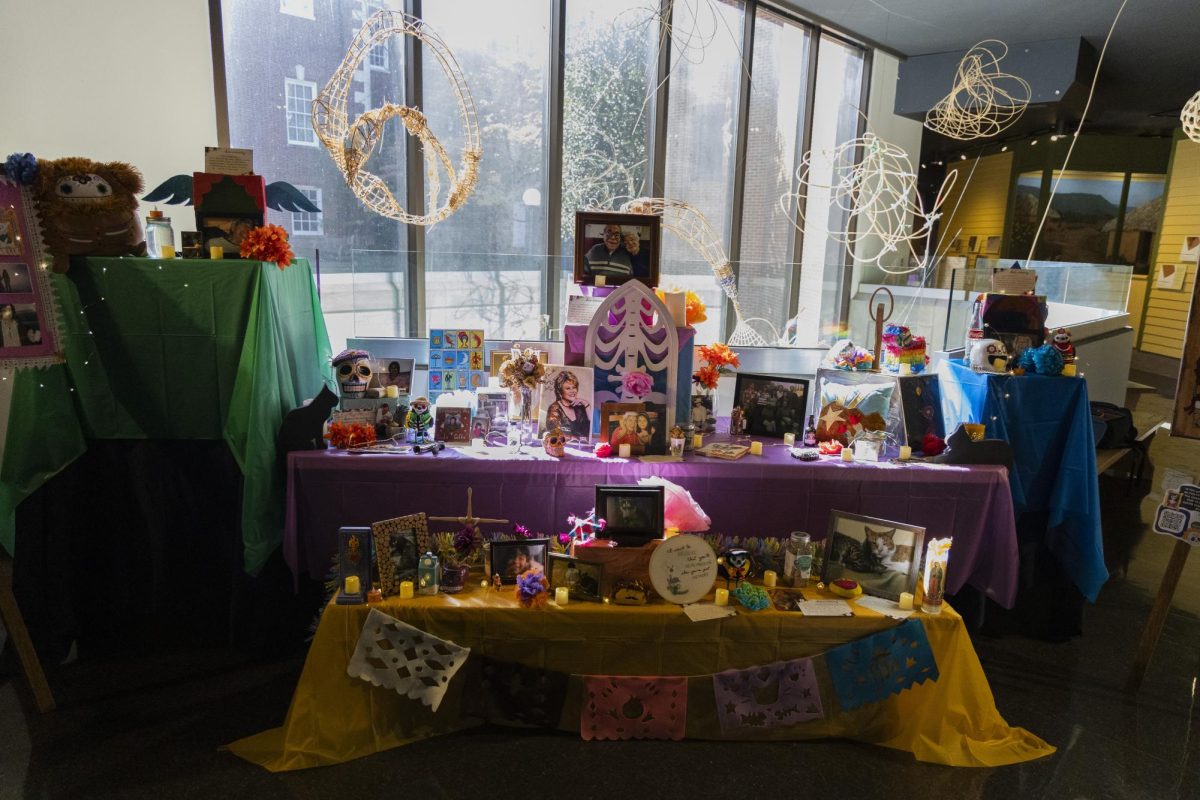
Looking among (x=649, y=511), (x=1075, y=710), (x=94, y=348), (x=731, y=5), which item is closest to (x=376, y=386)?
(x=94, y=348)

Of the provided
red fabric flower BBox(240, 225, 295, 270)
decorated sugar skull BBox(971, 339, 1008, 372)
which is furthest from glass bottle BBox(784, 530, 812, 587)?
red fabric flower BBox(240, 225, 295, 270)

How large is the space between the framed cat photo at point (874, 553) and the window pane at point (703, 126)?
2.91 metres

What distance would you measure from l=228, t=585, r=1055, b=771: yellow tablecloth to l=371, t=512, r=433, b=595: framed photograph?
0.09 m

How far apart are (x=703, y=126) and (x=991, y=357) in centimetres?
345

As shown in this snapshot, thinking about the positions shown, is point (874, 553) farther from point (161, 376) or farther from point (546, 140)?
point (546, 140)

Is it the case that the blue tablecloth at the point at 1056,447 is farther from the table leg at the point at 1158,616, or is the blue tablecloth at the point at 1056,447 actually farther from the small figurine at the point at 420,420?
the small figurine at the point at 420,420

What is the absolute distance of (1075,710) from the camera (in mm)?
2852

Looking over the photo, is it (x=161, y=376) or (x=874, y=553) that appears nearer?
(x=874, y=553)

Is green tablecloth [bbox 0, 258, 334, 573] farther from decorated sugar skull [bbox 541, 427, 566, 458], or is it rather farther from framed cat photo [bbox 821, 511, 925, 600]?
framed cat photo [bbox 821, 511, 925, 600]

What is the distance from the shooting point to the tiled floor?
2344mm

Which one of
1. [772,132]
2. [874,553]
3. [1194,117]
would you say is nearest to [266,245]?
[874,553]

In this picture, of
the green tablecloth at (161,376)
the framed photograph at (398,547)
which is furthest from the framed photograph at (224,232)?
the framed photograph at (398,547)

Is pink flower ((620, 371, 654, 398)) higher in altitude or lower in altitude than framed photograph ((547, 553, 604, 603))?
higher

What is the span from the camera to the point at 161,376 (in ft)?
9.28
